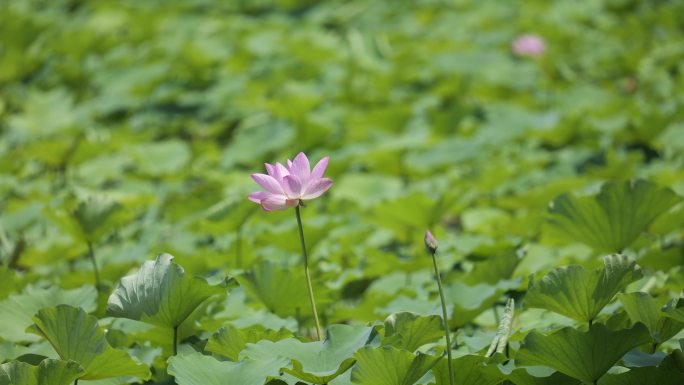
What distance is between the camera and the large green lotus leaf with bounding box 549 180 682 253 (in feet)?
3.89

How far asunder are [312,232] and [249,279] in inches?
10.9

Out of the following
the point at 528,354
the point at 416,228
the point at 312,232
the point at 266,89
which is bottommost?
the point at 266,89

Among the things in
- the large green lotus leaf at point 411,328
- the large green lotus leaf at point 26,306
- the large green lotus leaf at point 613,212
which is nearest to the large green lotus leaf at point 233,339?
the large green lotus leaf at point 411,328

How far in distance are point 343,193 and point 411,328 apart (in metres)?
1.12

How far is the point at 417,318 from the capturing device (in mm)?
955

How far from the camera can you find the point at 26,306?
1.15 meters

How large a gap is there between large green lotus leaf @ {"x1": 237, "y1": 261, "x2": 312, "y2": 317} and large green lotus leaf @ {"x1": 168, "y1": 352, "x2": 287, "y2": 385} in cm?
26

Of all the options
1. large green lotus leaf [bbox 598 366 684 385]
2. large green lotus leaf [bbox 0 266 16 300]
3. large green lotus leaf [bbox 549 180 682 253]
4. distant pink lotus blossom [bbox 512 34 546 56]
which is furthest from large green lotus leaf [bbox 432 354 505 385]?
distant pink lotus blossom [bbox 512 34 546 56]

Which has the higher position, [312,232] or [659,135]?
[312,232]

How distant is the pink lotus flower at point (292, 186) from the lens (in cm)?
97

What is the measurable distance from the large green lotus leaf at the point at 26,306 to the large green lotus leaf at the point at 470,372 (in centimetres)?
50

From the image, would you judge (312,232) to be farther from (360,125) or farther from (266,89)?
(266,89)

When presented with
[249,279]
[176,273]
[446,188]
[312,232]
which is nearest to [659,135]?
[446,188]

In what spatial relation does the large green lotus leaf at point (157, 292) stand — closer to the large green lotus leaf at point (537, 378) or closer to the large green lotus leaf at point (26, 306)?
the large green lotus leaf at point (26, 306)
